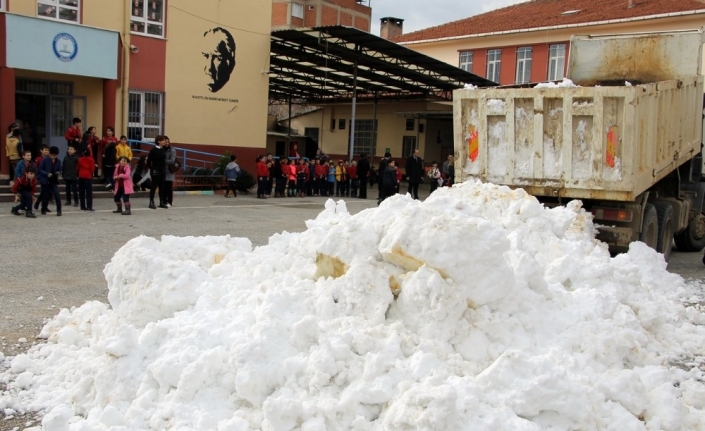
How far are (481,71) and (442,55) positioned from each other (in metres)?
3.11

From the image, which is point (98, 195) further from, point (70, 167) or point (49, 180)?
point (49, 180)

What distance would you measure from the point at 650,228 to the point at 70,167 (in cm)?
1136

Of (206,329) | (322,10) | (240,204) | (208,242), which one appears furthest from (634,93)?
(322,10)

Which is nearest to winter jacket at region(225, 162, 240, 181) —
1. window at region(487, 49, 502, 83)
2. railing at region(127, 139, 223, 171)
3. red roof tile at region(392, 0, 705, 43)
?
railing at region(127, 139, 223, 171)

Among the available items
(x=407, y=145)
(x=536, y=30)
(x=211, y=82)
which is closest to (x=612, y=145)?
(x=211, y=82)

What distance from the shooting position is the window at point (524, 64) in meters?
32.3

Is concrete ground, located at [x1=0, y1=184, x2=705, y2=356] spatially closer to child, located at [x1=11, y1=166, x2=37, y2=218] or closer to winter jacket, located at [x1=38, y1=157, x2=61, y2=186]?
child, located at [x1=11, y1=166, x2=37, y2=218]

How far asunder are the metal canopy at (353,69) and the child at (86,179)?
33.9 feet

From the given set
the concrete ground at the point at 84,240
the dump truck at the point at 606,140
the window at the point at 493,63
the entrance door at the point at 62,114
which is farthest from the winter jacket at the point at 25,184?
the window at the point at 493,63

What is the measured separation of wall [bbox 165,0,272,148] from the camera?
68.4ft

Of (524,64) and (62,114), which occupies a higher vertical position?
(524,64)

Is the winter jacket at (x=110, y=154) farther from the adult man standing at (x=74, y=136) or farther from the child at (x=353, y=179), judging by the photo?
the child at (x=353, y=179)

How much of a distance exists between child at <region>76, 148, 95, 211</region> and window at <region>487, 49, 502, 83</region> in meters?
23.8

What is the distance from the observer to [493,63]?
33.9 meters
